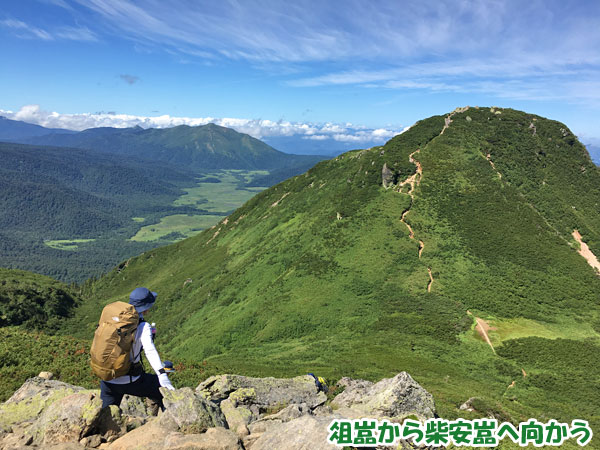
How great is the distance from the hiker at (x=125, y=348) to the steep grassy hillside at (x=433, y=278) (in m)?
20.6

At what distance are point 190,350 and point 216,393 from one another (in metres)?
43.7

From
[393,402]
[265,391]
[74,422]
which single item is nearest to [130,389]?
[74,422]

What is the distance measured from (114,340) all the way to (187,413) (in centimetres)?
409

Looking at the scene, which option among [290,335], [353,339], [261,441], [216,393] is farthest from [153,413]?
[290,335]

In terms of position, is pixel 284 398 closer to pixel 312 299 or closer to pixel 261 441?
pixel 261 441

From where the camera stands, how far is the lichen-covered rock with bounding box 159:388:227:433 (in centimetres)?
1100

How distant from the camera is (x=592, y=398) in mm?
32969

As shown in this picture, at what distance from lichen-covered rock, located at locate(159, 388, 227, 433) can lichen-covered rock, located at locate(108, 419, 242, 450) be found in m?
0.34

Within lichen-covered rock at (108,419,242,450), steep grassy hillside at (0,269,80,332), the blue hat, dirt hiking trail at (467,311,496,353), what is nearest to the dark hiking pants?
lichen-covered rock at (108,419,242,450)

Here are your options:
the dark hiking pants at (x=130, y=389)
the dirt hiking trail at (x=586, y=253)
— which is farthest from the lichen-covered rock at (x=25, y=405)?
the dirt hiking trail at (x=586, y=253)

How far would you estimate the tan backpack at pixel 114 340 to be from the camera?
9.12 m

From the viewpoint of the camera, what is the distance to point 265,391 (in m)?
19.4

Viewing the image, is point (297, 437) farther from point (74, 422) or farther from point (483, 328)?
point (483, 328)

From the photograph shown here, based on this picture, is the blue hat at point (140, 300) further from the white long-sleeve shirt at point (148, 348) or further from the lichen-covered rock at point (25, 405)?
the lichen-covered rock at point (25, 405)
